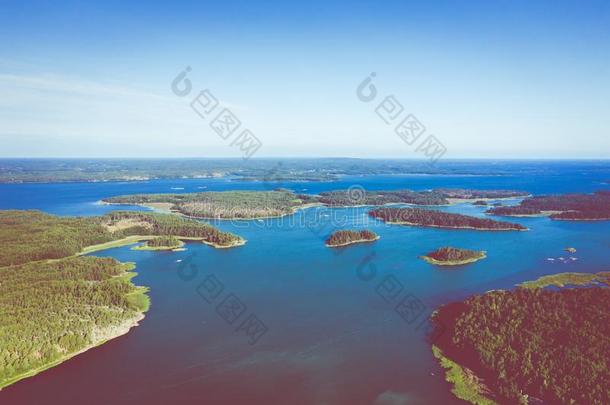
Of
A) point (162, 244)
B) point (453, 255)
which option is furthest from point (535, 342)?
point (162, 244)

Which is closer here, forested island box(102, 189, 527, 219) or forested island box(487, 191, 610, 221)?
forested island box(487, 191, 610, 221)

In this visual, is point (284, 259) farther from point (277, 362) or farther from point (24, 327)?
point (24, 327)

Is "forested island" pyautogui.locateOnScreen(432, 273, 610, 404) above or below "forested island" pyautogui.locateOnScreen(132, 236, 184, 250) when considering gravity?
above

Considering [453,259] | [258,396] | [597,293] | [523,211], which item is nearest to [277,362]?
[258,396]

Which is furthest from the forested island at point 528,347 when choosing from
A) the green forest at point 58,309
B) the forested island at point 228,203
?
the forested island at point 228,203

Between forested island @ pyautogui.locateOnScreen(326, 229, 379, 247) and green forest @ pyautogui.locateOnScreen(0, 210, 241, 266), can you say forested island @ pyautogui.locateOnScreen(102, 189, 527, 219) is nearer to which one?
green forest @ pyautogui.locateOnScreen(0, 210, 241, 266)

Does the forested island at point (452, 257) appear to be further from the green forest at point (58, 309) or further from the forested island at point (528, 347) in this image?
the green forest at point (58, 309)

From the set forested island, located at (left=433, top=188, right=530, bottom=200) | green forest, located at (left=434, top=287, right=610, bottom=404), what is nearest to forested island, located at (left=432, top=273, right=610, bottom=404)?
Result: green forest, located at (left=434, top=287, right=610, bottom=404)
